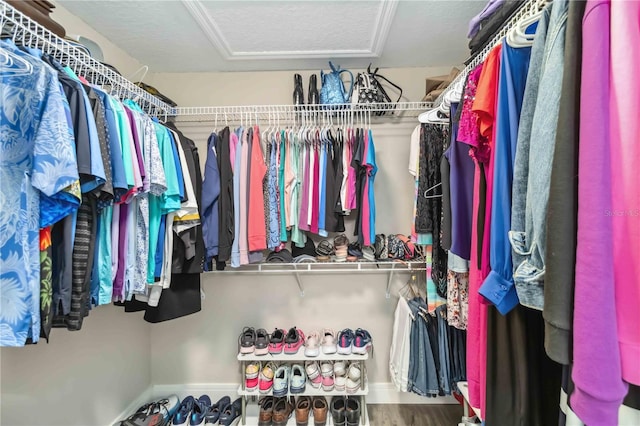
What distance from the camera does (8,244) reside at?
0.75m

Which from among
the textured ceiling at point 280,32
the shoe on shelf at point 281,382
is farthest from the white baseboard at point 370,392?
the textured ceiling at point 280,32

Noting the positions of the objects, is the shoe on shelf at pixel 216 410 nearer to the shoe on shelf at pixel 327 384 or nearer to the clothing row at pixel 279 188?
the shoe on shelf at pixel 327 384

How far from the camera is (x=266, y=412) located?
5.70 feet

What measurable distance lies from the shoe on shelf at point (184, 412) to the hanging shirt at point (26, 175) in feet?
4.63

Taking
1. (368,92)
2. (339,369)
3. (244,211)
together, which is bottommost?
(339,369)

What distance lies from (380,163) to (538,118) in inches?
58.0

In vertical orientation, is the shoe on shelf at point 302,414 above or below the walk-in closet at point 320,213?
below

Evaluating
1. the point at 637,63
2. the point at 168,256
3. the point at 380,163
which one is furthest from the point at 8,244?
the point at 380,163

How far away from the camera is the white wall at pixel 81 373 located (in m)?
1.15

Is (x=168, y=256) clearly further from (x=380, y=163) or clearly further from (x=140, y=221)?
(x=380, y=163)

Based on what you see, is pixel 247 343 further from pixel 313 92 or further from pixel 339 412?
pixel 313 92

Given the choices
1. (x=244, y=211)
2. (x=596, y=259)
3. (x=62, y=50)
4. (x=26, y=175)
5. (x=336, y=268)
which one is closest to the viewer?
(x=596, y=259)

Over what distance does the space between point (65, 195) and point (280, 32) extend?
141cm

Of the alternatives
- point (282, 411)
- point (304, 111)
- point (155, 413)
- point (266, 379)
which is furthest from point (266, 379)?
point (304, 111)
